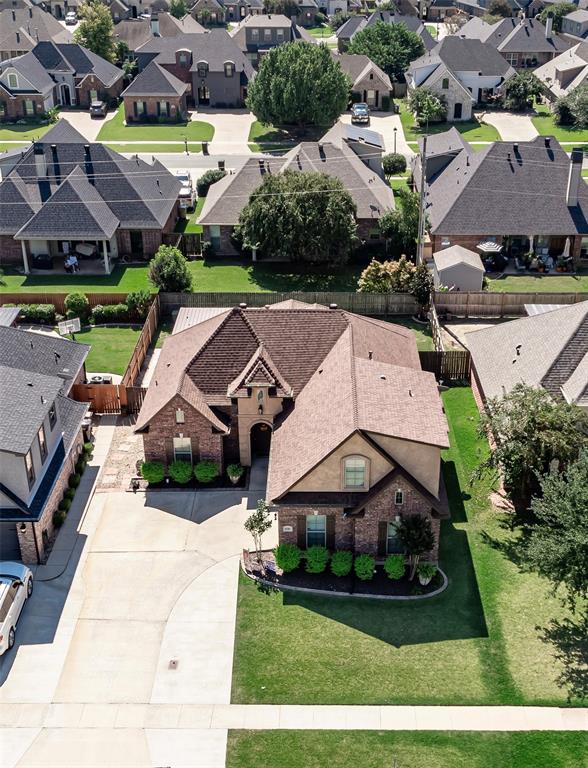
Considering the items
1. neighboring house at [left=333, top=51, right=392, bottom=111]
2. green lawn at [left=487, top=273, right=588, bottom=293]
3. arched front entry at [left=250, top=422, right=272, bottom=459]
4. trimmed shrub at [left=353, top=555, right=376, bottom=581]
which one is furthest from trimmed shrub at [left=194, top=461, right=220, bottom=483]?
neighboring house at [left=333, top=51, right=392, bottom=111]

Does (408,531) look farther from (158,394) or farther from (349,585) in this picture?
(158,394)

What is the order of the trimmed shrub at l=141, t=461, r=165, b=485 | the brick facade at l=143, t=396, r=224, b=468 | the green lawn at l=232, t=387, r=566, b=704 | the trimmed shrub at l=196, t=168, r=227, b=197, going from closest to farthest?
the green lawn at l=232, t=387, r=566, b=704
the brick facade at l=143, t=396, r=224, b=468
the trimmed shrub at l=141, t=461, r=165, b=485
the trimmed shrub at l=196, t=168, r=227, b=197

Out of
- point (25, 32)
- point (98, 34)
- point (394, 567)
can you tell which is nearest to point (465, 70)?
point (98, 34)

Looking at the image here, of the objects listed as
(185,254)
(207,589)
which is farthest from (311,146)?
(207,589)

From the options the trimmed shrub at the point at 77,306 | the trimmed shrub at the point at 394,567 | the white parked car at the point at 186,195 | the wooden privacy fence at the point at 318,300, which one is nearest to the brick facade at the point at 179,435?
the trimmed shrub at the point at 394,567

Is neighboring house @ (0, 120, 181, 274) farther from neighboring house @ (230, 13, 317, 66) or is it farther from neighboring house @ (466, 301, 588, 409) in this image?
neighboring house @ (230, 13, 317, 66)

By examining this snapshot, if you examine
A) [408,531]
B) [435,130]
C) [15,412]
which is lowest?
[435,130]
